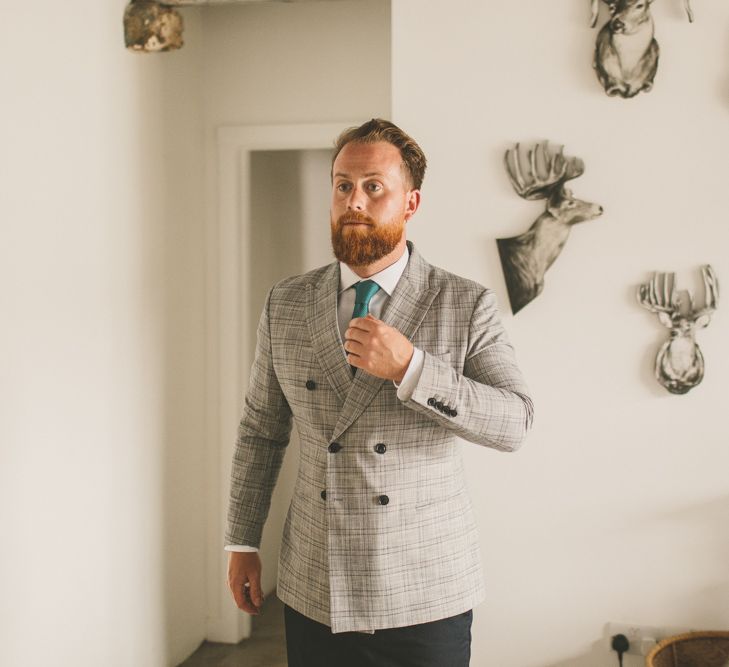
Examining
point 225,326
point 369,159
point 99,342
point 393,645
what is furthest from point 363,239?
point 225,326

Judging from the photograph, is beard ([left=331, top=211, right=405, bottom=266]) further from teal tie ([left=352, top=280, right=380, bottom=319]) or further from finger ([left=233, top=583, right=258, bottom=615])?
finger ([left=233, top=583, right=258, bottom=615])

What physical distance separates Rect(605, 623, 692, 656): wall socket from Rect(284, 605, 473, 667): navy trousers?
0.96 metres

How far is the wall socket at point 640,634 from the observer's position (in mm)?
2293

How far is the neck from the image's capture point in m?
1.55

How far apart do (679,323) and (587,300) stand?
0.25m

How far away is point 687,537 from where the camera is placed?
2.28 metres

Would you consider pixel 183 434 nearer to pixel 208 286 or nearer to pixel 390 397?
pixel 208 286

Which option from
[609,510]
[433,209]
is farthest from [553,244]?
[609,510]

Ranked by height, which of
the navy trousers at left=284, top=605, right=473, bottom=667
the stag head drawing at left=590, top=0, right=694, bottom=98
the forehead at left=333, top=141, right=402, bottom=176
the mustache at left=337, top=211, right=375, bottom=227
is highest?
the stag head drawing at left=590, top=0, right=694, bottom=98

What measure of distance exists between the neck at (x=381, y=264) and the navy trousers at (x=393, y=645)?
2.19ft

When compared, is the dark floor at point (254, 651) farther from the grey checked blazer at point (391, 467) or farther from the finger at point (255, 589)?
the grey checked blazer at point (391, 467)

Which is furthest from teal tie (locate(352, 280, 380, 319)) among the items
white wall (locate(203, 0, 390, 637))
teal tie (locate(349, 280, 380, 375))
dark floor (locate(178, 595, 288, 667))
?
dark floor (locate(178, 595, 288, 667))

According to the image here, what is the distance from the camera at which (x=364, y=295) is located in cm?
154

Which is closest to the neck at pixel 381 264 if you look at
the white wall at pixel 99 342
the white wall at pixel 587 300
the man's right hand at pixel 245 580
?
the man's right hand at pixel 245 580
